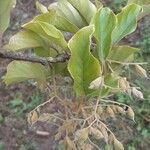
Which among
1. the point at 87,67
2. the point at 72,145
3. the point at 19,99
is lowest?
the point at 19,99

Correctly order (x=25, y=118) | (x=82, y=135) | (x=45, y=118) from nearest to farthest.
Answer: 1. (x=82, y=135)
2. (x=45, y=118)
3. (x=25, y=118)

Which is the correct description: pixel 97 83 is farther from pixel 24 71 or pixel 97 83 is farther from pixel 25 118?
pixel 25 118

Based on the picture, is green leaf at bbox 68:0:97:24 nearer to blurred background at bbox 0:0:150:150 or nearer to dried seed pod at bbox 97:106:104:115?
dried seed pod at bbox 97:106:104:115

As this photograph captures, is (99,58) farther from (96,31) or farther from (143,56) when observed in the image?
(143,56)

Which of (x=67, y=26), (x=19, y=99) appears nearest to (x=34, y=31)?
(x=67, y=26)

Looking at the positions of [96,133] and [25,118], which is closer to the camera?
[96,133]

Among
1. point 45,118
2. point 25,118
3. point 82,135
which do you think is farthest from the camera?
point 25,118

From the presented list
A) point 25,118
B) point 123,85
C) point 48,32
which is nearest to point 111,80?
point 123,85
